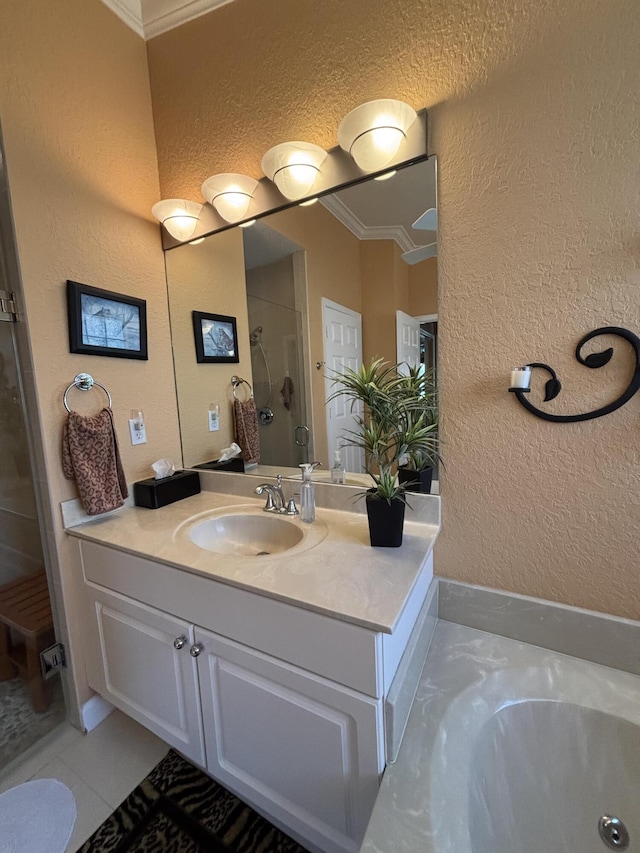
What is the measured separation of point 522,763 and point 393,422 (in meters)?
0.91

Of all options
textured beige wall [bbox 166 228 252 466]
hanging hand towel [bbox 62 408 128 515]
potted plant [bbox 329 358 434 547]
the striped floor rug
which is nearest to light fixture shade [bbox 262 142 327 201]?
textured beige wall [bbox 166 228 252 466]

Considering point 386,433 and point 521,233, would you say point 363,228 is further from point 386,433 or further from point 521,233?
point 386,433

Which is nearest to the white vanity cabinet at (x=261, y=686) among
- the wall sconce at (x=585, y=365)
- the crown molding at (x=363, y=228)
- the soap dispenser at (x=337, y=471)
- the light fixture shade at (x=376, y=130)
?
the soap dispenser at (x=337, y=471)

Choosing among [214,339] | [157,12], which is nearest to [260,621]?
[214,339]

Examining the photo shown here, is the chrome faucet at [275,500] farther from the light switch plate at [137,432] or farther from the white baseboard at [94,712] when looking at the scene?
the white baseboard at [94,712]

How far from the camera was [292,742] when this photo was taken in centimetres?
87

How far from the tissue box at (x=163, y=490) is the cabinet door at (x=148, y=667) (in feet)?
1.14

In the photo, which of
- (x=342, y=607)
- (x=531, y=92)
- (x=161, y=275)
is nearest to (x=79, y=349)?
(x=161, y=275)

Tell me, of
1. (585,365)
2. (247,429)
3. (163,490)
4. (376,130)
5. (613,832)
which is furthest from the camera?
(247,429)

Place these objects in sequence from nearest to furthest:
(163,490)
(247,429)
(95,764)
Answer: (95,764), (163,490), (247,429)

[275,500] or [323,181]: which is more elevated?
[323,181]

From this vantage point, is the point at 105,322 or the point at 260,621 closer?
the point at 260,621

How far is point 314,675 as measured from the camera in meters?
0.81

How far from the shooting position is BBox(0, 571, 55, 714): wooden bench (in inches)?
52.8
